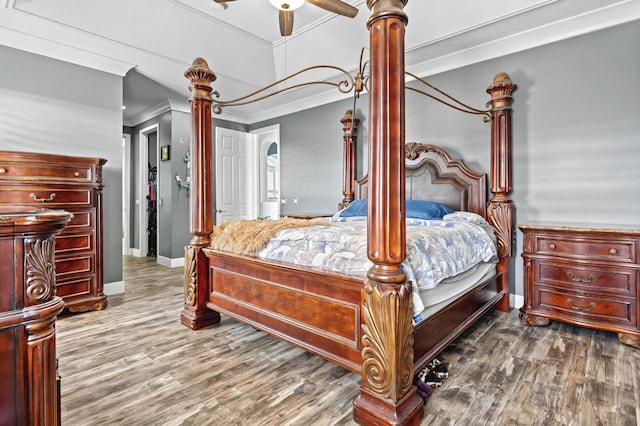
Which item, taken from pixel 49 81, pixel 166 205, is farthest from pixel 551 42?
pixel 166 205

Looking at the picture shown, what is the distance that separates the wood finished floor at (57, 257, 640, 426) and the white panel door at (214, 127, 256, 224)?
3.13 m

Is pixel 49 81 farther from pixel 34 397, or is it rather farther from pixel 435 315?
pixel 435 315

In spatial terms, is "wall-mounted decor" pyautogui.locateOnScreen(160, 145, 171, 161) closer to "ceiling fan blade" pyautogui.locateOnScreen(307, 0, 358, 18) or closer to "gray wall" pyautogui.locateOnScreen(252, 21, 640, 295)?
"ceiling fan blade" pyautogui.locateOnScreen(307, 0, 358, 18)

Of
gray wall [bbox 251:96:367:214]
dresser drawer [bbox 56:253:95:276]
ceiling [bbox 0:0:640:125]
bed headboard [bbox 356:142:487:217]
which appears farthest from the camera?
gray wall [bbox 251:96:367:214]

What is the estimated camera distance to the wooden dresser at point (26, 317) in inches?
32.1

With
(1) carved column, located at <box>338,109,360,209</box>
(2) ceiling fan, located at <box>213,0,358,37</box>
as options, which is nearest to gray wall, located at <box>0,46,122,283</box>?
(2) ceiling fan, located at <box>213,0,358,37</box>

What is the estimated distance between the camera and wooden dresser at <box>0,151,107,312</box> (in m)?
2.83

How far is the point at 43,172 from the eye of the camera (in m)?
2.95

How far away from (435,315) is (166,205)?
488 centimetres

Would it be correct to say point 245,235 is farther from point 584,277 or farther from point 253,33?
point 253,33

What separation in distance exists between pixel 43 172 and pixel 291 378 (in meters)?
2.82

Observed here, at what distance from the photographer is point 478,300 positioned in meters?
2.65

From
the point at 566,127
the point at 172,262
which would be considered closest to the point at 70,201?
the point at 172,262

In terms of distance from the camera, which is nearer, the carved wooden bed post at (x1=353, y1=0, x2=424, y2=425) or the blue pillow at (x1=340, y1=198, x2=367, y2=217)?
the carved wooden bed post at (x1=353, y1=0, x2=424, y2=425)
